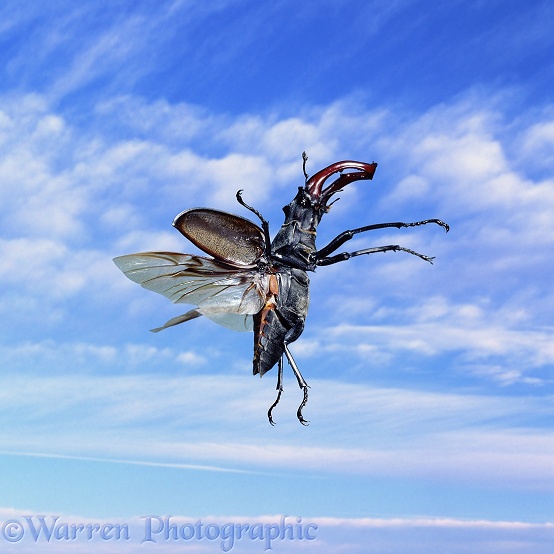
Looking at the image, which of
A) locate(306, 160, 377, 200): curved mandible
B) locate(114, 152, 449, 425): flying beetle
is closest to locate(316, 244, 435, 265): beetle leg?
locate(114, 152, 449, 425): flying beetle

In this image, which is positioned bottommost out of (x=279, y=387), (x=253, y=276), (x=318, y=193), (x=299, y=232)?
(x=279, y=387)

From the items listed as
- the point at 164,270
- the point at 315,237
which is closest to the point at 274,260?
the point at 315,237

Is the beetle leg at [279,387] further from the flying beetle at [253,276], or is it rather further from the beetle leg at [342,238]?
the beetle leg at [342,238]

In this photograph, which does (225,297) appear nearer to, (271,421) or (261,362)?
(261,362)

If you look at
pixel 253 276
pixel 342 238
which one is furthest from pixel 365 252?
pixel 253 276

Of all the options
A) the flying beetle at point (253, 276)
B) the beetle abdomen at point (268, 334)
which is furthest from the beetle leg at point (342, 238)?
the beetle abdomen at point (268, 334)

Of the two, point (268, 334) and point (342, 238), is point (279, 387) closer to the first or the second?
point (268, 334)

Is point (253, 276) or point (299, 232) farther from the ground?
point (299, 232)

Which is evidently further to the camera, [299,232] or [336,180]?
[336,180]

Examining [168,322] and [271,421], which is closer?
[168,322]
